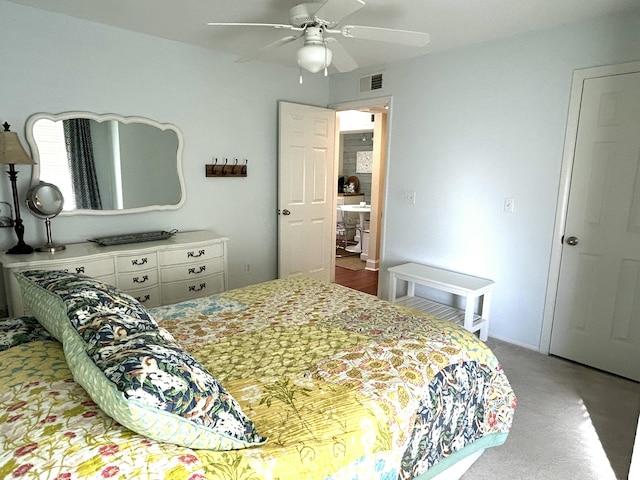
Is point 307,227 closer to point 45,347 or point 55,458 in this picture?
point 45,347

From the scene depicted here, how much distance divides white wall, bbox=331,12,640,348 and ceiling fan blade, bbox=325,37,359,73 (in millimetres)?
1233

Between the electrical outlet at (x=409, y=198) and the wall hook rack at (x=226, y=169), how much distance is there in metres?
1.60

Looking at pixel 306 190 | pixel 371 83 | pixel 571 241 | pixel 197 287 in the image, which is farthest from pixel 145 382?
pixel 371 83

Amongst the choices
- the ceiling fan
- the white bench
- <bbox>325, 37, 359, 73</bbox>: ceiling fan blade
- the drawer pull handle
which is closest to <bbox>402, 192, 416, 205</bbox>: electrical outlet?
the white bench

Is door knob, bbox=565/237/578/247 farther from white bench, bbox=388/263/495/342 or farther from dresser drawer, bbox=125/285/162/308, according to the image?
dresser drawer, bbox=125/285/162/308

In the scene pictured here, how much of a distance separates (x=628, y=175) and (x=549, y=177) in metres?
0.48

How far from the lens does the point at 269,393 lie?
134cm

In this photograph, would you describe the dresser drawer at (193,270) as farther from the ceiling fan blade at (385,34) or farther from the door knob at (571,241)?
the door knob at (571,241)

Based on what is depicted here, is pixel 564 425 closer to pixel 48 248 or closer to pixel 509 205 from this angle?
pixel 509 205

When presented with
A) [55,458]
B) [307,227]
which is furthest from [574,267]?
[55,458]

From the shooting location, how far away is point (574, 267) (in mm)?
2939

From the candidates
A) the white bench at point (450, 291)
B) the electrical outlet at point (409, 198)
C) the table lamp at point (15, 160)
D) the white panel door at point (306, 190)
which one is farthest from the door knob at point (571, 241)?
the table lamp at point (15, 160)

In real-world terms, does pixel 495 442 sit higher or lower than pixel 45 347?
lower

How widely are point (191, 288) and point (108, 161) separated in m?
1.20
